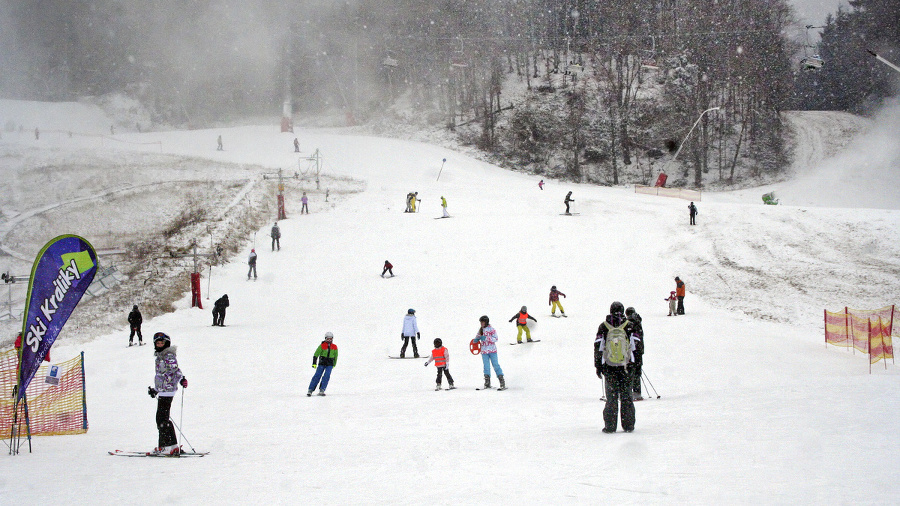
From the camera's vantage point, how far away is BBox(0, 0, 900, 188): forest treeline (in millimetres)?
55812

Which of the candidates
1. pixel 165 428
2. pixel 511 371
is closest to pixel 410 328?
pixel 511 371

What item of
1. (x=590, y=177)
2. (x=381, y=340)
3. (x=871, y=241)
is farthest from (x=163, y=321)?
(x=590, y=177)

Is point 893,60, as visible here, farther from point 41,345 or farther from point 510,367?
point 41,345

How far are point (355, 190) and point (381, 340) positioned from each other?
23696 millimetres

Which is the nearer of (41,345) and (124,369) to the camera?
(41,345)

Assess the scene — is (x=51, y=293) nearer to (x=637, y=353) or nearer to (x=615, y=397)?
(x=615, y=397)

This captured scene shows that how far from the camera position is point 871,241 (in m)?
22.8

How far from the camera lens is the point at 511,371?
12.9m

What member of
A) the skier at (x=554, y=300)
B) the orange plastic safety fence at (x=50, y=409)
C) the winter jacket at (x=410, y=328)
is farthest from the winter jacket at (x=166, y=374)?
the skier at (x=554, y=300)

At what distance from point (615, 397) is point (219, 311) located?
15428 millimetres

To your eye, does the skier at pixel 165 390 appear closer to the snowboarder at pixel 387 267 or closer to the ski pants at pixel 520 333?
the ski pants at pixel 520 333

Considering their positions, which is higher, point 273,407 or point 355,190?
point 355,190

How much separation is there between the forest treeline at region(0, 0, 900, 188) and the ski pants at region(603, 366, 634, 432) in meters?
45.1

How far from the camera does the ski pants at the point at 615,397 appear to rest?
6.72 m
